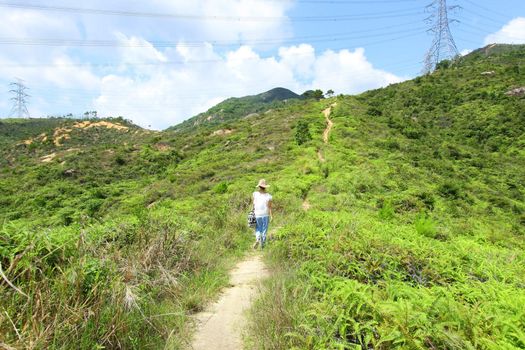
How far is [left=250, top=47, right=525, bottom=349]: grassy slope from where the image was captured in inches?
110

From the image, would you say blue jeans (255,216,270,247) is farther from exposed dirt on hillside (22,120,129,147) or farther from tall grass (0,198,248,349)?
exposed dirt on hillside (22,120,129,147)

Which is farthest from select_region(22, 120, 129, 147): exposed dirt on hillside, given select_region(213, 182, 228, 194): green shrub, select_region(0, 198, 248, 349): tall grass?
select_region(0, 198, 248, 349): tall grass

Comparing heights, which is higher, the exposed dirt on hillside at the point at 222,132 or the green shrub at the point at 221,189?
the exposed dirt on hillside at the point at 222,132

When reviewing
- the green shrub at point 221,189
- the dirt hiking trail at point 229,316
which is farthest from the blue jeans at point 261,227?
the green shrub at point 221,189

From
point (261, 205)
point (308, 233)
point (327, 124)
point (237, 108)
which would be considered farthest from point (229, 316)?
point (237, 108)

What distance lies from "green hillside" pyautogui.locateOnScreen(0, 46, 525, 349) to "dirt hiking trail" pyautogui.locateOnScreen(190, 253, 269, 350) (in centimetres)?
20

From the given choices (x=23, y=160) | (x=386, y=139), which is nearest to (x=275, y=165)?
(x=386, y=139)

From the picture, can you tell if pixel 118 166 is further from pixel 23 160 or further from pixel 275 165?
pixel 275 165

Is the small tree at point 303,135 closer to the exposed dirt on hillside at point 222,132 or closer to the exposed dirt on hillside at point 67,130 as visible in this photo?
the exposed dirt on hillside at point 222,132

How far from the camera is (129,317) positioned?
3.49 meters

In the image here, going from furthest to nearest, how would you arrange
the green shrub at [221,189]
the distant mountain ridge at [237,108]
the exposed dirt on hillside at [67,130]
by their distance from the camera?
the distant mountain ridge at [237,108] < the exposed dirt on hillside at [67,130] < the green shrub at [221,189]

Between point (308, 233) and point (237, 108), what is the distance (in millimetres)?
124407

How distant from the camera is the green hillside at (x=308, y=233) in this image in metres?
2.92

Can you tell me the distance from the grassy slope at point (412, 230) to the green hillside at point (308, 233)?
33 mm
